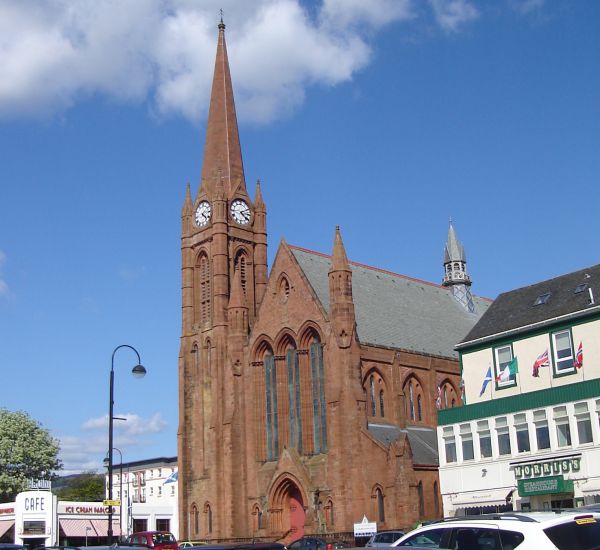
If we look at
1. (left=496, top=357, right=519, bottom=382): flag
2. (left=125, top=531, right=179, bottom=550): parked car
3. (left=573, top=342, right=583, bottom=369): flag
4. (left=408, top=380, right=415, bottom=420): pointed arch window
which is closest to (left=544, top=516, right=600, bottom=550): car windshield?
(left=125, top=531, right=179, bottom=550): parked car

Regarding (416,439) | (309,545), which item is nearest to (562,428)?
(309,545)

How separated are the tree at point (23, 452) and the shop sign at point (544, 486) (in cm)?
5448

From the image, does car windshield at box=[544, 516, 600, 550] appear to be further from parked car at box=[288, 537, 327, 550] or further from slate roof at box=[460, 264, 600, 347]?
slate roof at box=[460, 264, 600, 347]

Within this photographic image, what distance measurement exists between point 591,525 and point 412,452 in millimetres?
43154

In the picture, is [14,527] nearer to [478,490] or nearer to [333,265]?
[333,265]

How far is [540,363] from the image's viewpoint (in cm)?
4078

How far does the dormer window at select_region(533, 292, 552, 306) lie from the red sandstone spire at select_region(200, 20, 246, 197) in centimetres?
3109

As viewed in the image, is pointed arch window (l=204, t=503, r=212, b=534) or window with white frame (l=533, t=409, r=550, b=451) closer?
window with white frame (l=533, t=409, r=550, b=451)

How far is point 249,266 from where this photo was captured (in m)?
68.4

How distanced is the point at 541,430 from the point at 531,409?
Result: 993 millimetres

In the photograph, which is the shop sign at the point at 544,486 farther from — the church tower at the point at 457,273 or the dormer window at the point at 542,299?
the church tower at the point at 457,273

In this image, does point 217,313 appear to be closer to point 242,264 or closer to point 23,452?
point 242,264

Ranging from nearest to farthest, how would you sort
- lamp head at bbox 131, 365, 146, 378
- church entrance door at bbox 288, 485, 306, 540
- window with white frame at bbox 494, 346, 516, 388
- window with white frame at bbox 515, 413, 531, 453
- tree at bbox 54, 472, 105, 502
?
lamp head at bbox 131, 365, 146, 378 → window with white frame at bbox 515, 413, 531, 453 → window with white frame at bbox 494, 346, 516, 388 → church entrance door at bbox 288, 485, 306, 540 → tree at bbox 54, 472, 105, 502

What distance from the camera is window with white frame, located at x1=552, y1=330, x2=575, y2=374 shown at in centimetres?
3997
